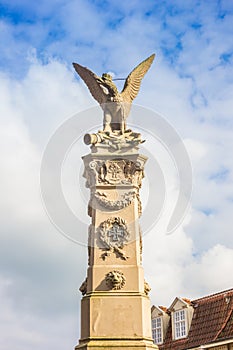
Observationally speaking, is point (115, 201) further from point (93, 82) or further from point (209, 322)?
point (209, 322)

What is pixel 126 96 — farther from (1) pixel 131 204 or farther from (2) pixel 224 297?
(2) pixel 224 297

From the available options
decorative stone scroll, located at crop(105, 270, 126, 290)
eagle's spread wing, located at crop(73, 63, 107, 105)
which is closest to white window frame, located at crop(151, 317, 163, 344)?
eagle's spread wing, located at crop(73, 63, 107, 105)

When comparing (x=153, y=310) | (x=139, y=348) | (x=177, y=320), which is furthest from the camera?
(x=153, y=310)

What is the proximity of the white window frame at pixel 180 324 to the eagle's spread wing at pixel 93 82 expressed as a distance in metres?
17.5

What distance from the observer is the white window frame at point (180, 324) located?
2777cm

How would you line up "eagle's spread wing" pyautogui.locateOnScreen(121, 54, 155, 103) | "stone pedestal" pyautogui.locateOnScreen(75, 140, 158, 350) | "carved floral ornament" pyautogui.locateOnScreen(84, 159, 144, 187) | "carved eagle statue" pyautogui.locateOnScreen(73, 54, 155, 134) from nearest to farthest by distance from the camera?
"stone pedestal" pyautogui.locateOnScreen(75, 140, 158, 350), "carved floral ornament" pyautogui.locateOnScreen(84, 159, 144, 187), "carved eagle statue" pyautogui.locateOnScreen(73, 54, 155, 134), "eagle's spread wing" pyautogui.locateOnScreen(121, 54, 155, 103)

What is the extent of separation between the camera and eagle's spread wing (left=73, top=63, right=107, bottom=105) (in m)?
13.6

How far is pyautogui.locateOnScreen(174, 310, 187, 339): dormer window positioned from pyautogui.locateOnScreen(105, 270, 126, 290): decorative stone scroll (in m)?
17.4

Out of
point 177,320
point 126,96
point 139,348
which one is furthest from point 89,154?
point 177,320

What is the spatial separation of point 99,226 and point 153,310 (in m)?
19.9

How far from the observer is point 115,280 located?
11.4 meters

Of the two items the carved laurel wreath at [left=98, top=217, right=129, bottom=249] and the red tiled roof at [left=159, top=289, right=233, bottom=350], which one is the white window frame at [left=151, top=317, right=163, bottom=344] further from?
the carved laurel wreath at [left=98, top=217, right=129, bottom=249]

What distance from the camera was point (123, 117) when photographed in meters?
13.4

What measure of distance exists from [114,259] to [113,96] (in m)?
4.28
